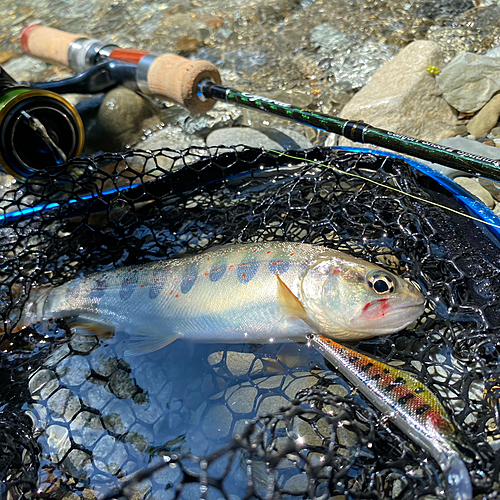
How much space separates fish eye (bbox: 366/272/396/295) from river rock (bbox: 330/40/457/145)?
7.59 ft

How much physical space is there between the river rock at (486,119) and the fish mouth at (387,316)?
2880 millimetres

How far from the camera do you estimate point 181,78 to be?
160 inches

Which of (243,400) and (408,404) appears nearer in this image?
(408,404)

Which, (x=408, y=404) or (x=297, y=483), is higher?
(x=408, y=404)

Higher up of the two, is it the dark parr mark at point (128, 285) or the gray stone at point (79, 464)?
the dark parr mark at point (128, 285)

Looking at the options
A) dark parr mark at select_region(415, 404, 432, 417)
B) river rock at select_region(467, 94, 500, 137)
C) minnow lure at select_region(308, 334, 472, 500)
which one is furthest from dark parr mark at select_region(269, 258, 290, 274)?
river rock at select_region(467, 94, 500, 137)

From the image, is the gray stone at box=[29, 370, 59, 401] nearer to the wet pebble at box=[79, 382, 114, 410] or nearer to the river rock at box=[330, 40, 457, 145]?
the wet pebble at box=[79, 382, 114, 410]

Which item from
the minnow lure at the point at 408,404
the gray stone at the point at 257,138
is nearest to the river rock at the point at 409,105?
the gray stone at the point at 257,138

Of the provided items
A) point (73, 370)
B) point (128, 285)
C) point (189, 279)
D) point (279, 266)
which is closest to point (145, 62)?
point (128, 285)

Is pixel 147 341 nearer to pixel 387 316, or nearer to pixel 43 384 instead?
pixel 43 384

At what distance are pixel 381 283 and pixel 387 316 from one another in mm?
181

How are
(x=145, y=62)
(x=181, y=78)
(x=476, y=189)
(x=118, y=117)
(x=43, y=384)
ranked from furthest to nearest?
(x=118, y=117), (x=145, y=62), (x=181, y=78), (x=476, y=189), (x=43, y=384)

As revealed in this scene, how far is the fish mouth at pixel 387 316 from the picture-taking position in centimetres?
238

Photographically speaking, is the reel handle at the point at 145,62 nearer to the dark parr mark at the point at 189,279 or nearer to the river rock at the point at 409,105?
the river rock at the point at 409,105
